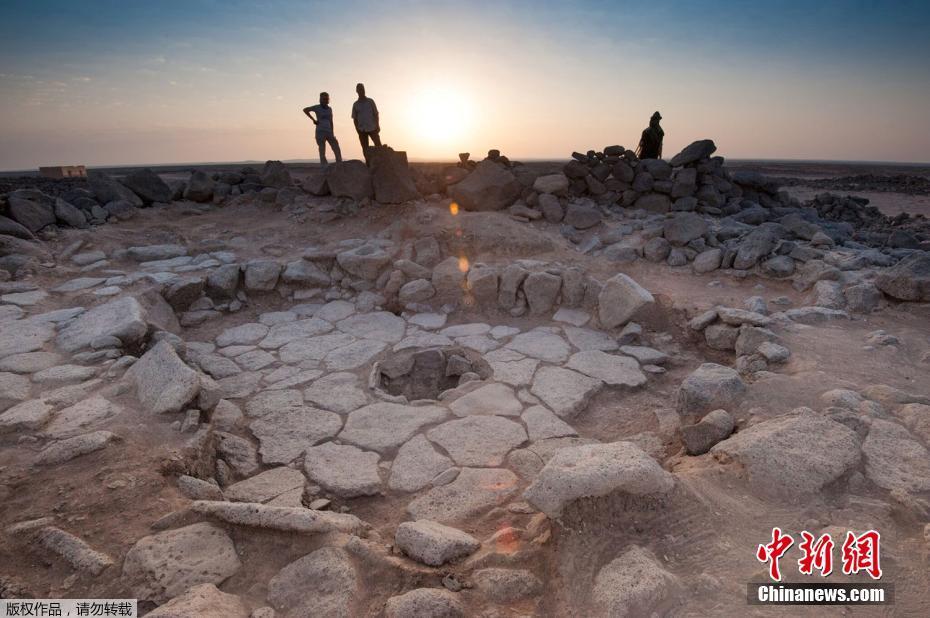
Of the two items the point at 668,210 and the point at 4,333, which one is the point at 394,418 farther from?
the point at 668,210

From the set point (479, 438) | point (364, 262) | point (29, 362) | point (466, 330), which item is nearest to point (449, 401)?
point (479, 438)

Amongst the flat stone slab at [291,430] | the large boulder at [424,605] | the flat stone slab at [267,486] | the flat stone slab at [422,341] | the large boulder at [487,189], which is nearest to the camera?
the large boulder at [424,605]

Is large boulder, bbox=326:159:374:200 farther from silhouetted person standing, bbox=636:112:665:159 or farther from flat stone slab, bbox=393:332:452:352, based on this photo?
silhouetted person standing, bbox=636:112:665:159

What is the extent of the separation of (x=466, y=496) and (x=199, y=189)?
8.33m

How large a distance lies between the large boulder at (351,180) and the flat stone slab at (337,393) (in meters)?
4.25

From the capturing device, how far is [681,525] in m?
1.92

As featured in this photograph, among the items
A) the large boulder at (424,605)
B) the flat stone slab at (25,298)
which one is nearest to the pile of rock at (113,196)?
the flat stone slab at (25,298)

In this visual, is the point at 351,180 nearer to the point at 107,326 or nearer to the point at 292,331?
the point at 292,331

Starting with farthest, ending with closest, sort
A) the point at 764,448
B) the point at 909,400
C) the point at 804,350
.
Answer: the point at 804,350
the point at 909,400
the point at 764,448

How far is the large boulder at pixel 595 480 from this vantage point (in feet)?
6.26

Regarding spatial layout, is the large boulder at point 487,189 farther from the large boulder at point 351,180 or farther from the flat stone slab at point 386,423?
the flat stone slab at point 386,423

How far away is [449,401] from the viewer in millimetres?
3719

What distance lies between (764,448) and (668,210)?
6.54 meters

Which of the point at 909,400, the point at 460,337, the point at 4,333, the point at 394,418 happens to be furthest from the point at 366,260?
the point at 909,400
